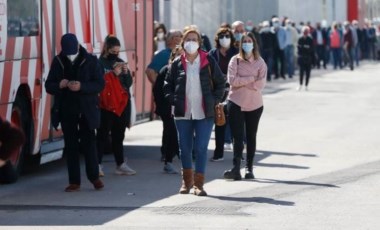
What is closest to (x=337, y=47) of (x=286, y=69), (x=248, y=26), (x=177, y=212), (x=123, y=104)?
(x=286, y=69)

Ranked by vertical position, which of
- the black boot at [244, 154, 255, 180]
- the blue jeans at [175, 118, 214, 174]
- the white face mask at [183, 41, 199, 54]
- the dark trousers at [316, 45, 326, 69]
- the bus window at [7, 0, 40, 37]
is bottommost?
the dark trousers at [316, 45, 326, 69]

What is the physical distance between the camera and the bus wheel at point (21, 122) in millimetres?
15572

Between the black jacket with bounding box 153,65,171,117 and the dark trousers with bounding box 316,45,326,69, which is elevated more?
the black jacket with bounding box 153,65,171,117

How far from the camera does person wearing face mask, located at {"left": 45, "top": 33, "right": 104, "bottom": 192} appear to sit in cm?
1468

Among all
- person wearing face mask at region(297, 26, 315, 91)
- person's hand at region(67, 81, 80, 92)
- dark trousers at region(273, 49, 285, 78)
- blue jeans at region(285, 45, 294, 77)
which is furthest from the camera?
blue jeans at region(285, 45, 294, 77)

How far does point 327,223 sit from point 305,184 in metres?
3.22

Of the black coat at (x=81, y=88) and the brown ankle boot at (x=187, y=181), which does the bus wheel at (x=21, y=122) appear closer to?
the black coat at (x=81, y=88)

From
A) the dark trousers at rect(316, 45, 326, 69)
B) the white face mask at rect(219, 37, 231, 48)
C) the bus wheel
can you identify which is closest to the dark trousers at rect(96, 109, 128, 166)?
the bus wheel

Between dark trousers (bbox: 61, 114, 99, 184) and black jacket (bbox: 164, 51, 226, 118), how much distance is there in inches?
38.5

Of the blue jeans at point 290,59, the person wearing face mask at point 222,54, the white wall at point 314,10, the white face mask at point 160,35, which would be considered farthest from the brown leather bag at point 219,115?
the white wall at point 314,10

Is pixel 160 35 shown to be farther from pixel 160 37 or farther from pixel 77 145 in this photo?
pixel 77 145

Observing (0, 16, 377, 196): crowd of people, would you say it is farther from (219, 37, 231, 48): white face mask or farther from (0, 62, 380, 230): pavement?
(0, 62, 380, 230): pavement

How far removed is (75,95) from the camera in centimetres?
1470

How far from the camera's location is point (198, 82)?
567 inches
